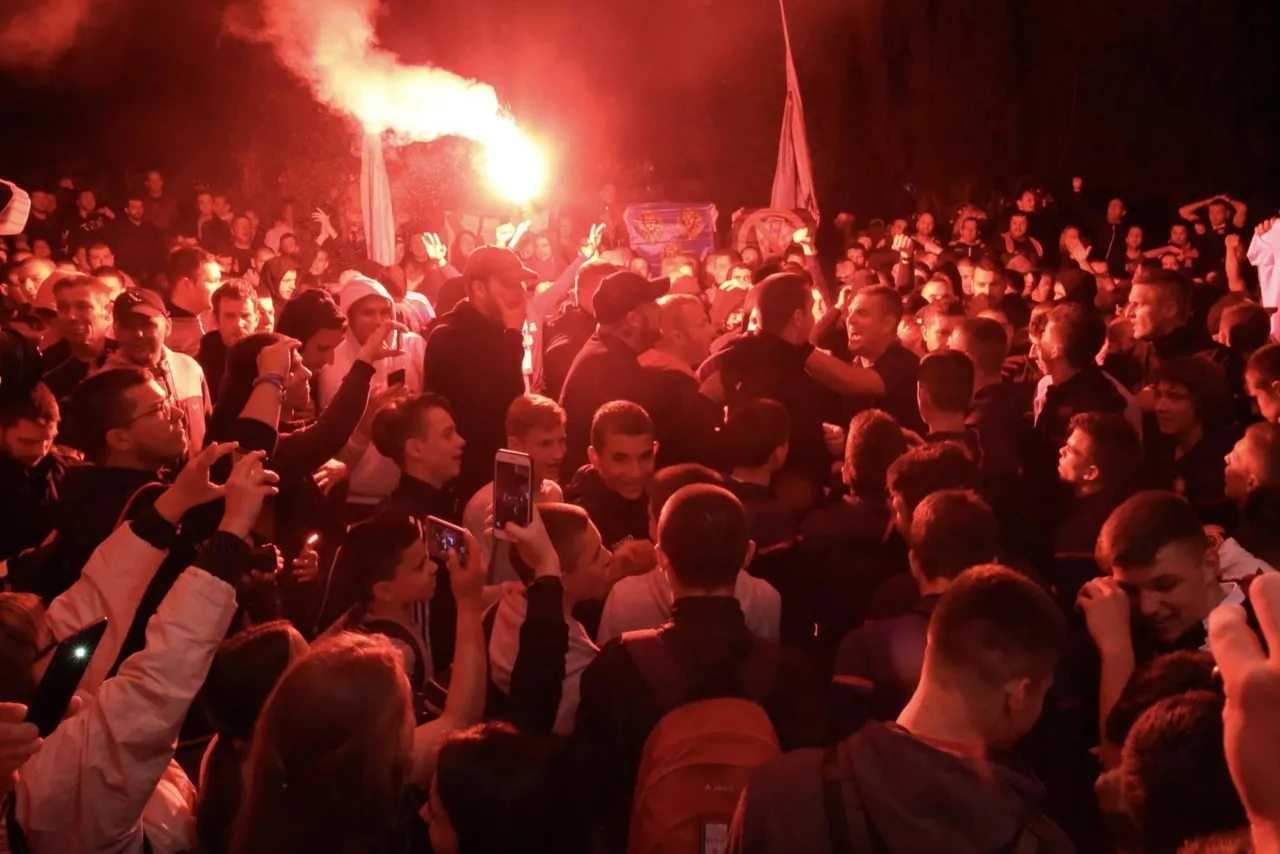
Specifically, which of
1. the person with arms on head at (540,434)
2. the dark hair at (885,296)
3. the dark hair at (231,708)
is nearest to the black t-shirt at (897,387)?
the dark hair at (885,296)

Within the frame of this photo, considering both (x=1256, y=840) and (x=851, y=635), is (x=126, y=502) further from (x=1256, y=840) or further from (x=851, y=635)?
(x=1256, y=840)

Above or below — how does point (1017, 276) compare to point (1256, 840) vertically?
above

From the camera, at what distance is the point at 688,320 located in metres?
7.18

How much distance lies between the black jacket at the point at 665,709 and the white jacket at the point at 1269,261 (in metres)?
8.25

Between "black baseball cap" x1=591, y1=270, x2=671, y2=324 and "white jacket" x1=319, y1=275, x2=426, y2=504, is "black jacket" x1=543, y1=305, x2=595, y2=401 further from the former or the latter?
"black baseball cap" x1=591, y1=270, x2=671, y2=324

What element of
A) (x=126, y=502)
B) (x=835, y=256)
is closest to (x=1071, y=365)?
(x=126, y=502)

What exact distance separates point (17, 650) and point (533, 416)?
8.80ft

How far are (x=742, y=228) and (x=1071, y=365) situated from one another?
10.2 m

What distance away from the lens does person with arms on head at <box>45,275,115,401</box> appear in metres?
6.11

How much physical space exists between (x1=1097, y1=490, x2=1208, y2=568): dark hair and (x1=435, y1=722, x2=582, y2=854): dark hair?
1905mm

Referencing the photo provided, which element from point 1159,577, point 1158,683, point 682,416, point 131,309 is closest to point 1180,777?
point 1158,683

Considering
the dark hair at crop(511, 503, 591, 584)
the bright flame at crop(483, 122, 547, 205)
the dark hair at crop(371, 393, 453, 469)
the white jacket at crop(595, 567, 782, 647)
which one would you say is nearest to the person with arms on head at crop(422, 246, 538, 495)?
the dark hair at crop(371, 393, 453, 469)

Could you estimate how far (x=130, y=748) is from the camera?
2.57m

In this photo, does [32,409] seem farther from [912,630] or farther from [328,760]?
[912,630]
